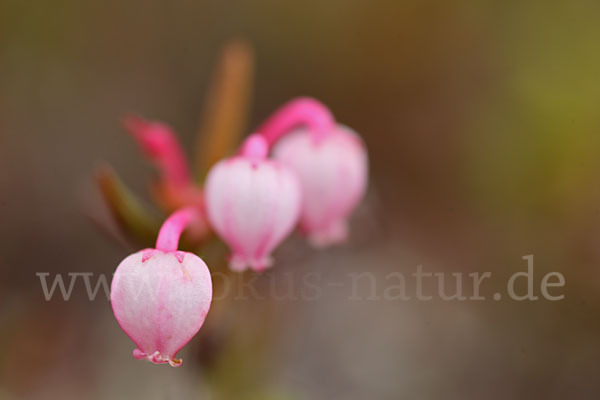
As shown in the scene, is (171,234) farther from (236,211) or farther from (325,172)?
(325,172)

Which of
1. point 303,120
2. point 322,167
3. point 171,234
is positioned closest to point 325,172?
point 322,167

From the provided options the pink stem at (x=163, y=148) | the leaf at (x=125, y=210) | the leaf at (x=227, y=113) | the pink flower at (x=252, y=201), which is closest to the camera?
the pink flower at (x=252, y=201)

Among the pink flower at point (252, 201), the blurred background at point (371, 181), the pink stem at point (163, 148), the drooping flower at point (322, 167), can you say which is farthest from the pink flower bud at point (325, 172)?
the blurred background at point (371, 181)

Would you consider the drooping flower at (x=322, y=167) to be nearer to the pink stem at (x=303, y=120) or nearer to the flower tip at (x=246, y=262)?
the pink stem at (x=303, y=120)

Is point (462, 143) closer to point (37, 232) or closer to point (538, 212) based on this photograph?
point (538, 212)

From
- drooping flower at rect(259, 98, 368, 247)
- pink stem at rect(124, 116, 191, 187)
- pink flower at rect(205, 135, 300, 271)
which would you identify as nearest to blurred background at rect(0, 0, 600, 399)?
pink stem at rect(124, 116, 191, 187)

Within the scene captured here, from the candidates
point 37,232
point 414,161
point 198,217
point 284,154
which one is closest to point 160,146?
point 198,217
